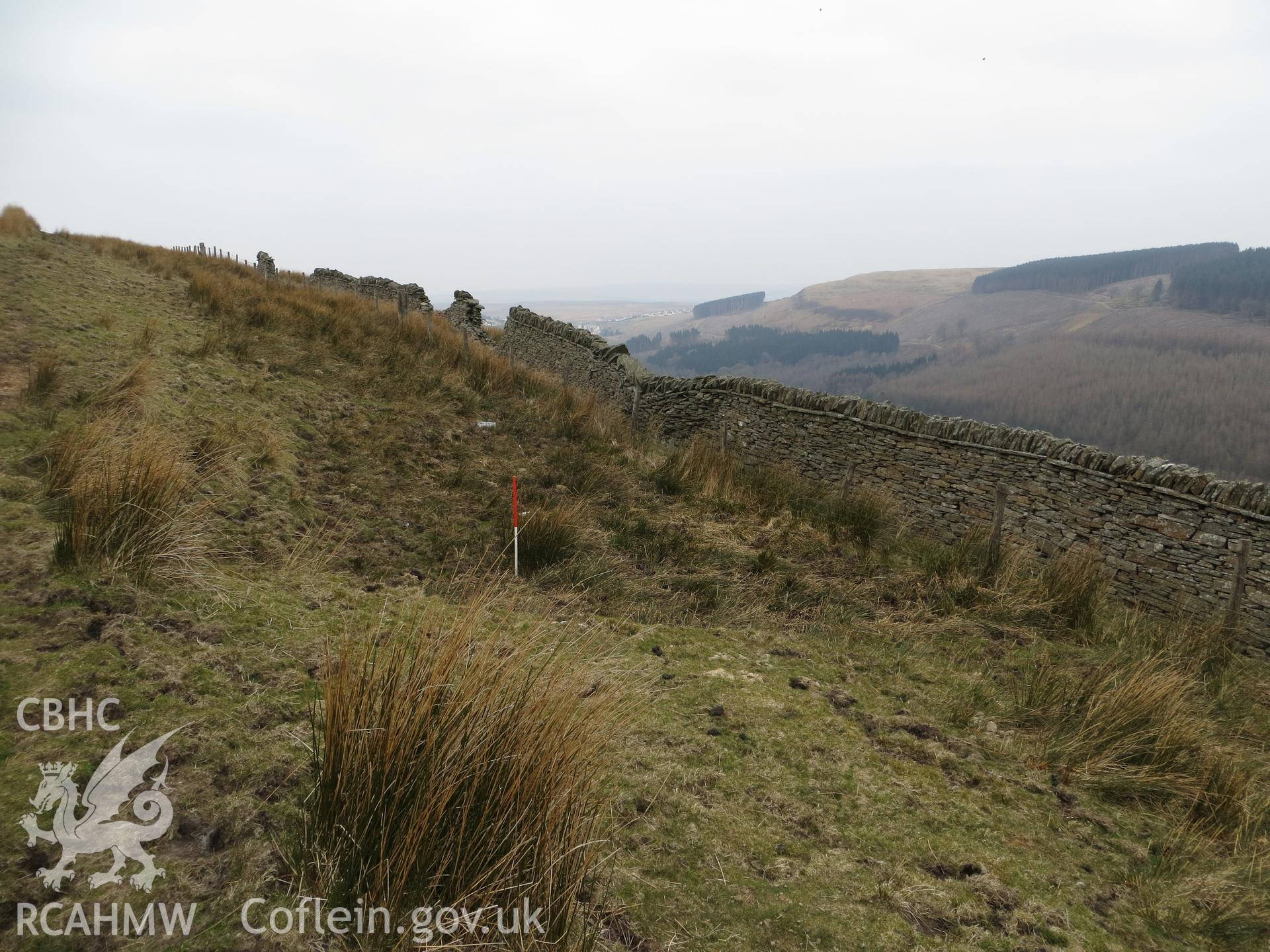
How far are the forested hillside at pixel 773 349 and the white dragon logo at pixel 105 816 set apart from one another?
5721 inches

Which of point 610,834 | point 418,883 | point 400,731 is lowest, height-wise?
point 610,834

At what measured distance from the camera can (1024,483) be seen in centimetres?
854

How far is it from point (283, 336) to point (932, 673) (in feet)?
34.3

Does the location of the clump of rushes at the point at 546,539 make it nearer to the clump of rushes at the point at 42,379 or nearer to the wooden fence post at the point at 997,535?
the clump of rushes at the point at 42,379

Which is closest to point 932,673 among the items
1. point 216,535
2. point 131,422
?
point 216,535

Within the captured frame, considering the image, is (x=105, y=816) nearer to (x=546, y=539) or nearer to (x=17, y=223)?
(x=546, y=539)

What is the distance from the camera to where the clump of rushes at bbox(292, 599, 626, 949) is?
1.80m

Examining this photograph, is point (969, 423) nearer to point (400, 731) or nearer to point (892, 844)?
point (892, 844)

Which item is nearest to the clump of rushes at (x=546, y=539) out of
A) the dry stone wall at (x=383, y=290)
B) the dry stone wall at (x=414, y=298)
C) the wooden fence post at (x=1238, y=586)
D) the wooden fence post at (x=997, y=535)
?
the wooden fence post at (x=997, y=535)

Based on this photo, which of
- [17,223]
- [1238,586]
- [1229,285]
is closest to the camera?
[1238,586]

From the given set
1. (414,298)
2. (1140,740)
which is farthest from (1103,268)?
(1140,740)

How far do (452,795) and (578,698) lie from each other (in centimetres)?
49

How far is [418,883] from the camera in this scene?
1792mm

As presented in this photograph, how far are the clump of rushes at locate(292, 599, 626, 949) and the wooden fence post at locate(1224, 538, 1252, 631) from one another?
24.5 ft
